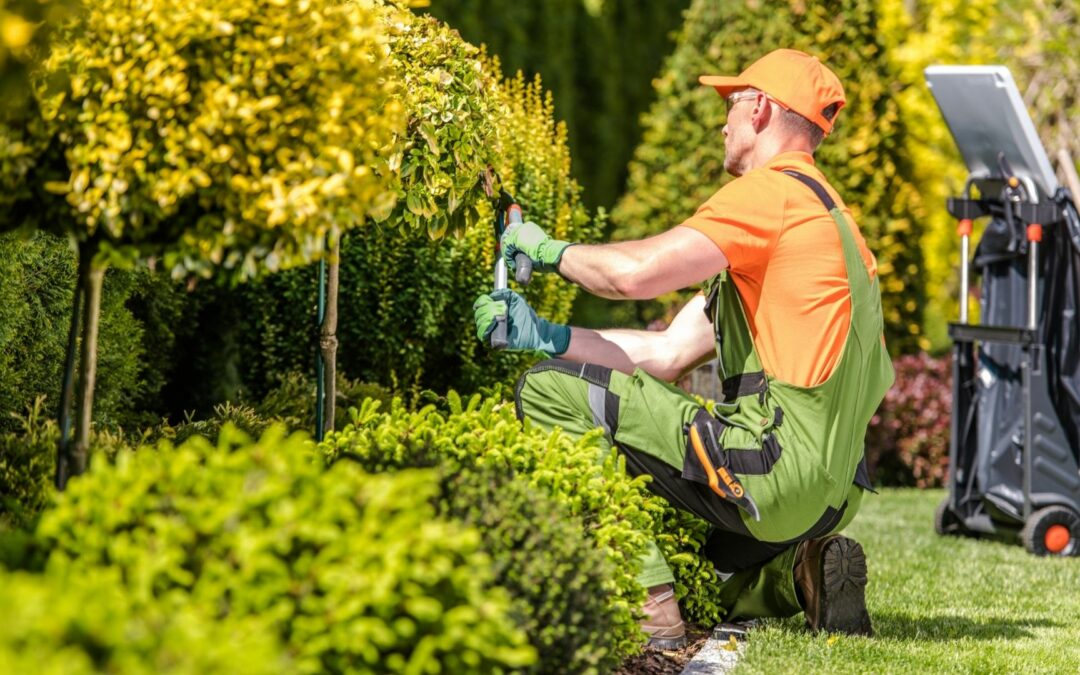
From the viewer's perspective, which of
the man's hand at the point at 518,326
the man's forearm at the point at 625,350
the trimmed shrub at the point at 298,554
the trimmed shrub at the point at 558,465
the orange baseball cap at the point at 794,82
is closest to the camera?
the trimmed shrub at the point at 298,554

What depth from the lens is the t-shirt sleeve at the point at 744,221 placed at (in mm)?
3600

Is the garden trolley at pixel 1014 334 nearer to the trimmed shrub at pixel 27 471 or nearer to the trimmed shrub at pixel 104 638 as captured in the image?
the trimmed shrub at pixel 27 471

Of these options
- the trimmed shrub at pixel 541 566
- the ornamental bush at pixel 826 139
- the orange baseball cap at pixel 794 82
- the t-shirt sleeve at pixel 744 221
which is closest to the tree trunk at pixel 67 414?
the trimmed shrub at pixel 541 566

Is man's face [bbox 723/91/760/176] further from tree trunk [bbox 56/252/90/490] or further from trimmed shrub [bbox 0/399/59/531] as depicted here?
trimmed shrub [bbox 0/399/59/531]

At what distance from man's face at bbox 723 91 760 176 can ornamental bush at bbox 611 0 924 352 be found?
456 cm

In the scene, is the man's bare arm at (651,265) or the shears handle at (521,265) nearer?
the man's bare arm at (651,265)

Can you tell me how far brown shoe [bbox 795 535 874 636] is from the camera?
3.91 m

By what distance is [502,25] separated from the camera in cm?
1151

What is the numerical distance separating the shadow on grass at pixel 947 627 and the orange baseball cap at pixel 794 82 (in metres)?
1.62

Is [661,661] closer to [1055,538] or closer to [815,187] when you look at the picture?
[815,187]

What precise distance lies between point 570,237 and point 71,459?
3.52 m

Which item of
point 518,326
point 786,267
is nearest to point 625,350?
point 518,326

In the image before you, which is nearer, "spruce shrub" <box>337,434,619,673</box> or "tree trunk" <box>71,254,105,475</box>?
"spruce shrub" <box>337,434,619,673</box>

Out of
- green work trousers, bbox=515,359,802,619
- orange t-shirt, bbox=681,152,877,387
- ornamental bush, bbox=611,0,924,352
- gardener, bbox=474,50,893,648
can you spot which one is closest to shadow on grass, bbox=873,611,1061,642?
gardener, bbox=474,50,893,648
